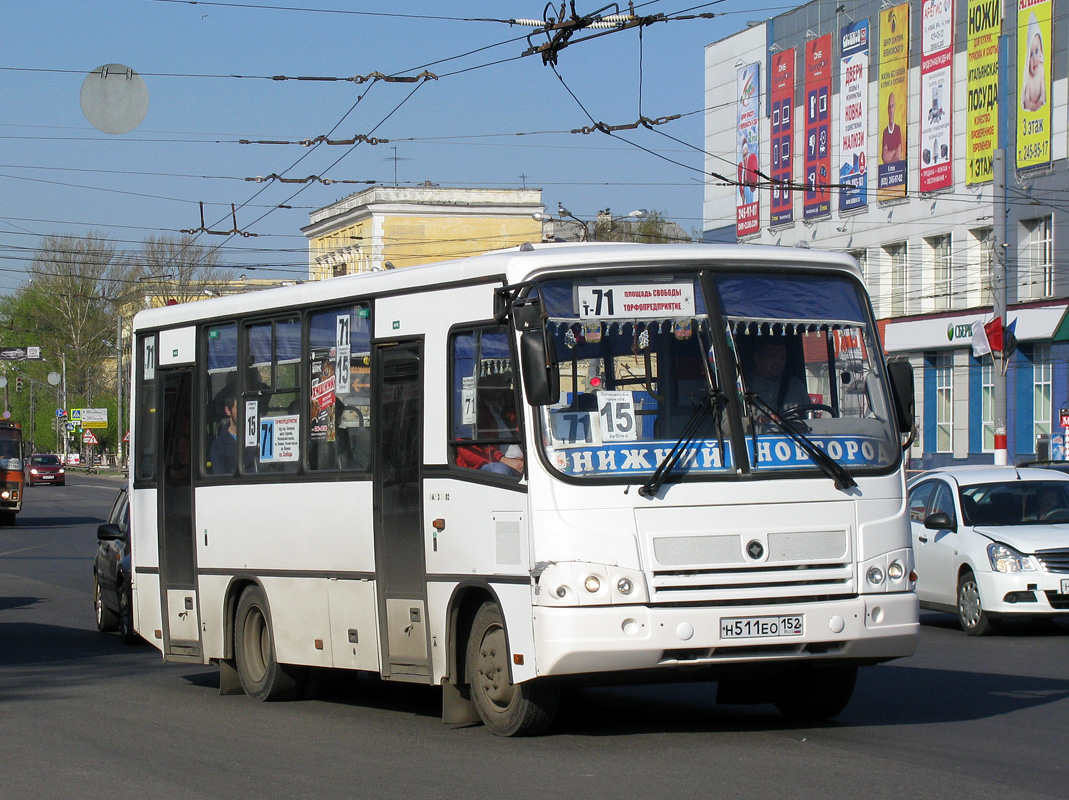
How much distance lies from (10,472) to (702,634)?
4109 centimetres

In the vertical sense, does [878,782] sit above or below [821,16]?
below

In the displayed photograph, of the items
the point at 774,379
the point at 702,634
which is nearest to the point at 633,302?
the point at 774,379

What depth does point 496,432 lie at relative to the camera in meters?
9.15

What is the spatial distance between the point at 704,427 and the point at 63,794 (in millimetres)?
3814

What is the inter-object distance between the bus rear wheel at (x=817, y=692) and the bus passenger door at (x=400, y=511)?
7.41ft

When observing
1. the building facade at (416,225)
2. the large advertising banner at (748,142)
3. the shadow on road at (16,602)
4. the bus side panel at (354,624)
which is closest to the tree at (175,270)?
Result: the building facade at (416,225)

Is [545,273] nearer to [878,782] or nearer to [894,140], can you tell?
[878,782]

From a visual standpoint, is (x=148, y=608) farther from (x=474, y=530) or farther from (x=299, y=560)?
(x=474, y=530)

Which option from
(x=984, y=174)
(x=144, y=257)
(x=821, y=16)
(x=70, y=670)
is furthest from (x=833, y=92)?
(x=70, y=670)

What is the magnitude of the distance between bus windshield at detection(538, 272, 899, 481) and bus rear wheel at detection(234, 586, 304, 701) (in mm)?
3956

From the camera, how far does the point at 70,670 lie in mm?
14070

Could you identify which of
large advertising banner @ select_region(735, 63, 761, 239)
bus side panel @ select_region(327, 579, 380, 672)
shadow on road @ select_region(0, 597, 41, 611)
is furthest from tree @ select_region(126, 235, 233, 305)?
bus side panel @ select_region(327, 579, 380, 672)

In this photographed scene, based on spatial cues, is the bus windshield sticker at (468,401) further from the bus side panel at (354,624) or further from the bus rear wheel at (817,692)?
the bus rear wheel at (817,692)

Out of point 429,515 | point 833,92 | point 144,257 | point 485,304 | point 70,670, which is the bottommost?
point 70,670
